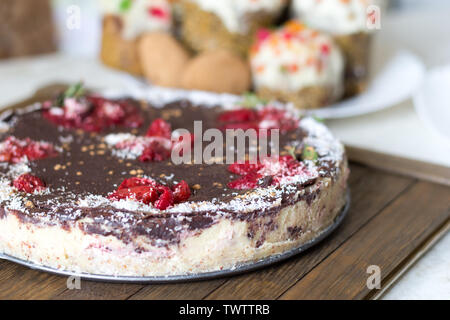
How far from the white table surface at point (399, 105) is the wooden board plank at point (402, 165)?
197 millimetres

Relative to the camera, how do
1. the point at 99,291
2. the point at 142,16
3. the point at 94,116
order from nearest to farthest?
1. the point at 99,291
2. the point at 94,116
3. the point at 142,16

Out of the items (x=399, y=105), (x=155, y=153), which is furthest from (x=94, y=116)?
(x=399, y=105)

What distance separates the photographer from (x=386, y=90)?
2418 mm

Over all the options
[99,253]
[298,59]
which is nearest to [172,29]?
[298,59]

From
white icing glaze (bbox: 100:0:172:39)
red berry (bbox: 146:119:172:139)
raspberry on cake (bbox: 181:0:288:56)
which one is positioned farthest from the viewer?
white icing glaze (bbox: 100:0:172:39)

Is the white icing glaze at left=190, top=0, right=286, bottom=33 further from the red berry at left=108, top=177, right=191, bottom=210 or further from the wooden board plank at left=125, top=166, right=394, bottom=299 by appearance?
the wooden board plank at left=125, top=166, right=394, bottom=299

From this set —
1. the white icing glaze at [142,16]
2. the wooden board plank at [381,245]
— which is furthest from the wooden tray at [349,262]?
the white icing glaze at [142,16]

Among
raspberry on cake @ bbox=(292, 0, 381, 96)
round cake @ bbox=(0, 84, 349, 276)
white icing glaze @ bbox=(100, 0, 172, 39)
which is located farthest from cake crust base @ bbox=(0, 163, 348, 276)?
white icing glaze @ bbox=(100, 0, 172, 39)

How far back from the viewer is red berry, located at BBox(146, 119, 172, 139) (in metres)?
1.73

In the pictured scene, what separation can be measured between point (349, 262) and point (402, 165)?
22.4 inches

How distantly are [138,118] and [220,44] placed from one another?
0.68 m

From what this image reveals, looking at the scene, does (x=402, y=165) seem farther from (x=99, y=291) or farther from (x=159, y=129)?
(x=99, y=291)

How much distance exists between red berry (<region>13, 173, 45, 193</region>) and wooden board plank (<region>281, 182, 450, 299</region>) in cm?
60
